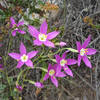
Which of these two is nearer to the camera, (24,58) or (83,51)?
(24,58)

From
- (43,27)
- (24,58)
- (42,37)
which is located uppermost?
(43,27)

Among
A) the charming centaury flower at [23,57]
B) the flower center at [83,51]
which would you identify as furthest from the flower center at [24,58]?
the flower center at [83,51]

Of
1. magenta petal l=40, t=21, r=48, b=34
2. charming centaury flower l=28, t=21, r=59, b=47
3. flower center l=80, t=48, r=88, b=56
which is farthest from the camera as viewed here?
flower center l=80, t=48, r=88, b=56

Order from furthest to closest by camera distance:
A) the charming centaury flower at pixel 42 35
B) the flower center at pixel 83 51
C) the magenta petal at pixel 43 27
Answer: the flower center at pixel 83 51 < the magenta petal at pixel 43 27 < the charming centaury flower at pixel 42 35

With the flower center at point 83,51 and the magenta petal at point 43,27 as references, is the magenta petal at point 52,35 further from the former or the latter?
the flower center at point 83,51

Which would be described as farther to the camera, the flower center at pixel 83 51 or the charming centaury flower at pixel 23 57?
the flower center at pixel 83 51

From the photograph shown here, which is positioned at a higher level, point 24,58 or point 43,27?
point 43,27

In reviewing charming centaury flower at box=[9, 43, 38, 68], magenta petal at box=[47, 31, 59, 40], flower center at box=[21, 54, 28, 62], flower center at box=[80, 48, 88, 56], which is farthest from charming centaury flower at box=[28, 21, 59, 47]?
flower center at box=[80, 48, 88, 56]

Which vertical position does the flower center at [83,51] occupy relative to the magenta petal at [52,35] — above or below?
below

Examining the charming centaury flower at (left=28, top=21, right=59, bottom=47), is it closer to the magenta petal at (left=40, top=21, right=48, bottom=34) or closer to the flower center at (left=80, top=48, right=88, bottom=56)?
the magenta petal at (left=40, top=21, right=48, bottom=34)

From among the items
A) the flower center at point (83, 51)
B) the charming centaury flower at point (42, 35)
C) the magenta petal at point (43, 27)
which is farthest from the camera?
the flower center at point (83, 51)

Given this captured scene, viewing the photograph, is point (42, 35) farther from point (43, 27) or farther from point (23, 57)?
point (23, 57)

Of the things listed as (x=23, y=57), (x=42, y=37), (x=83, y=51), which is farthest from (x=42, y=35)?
(x=83, y=51)
